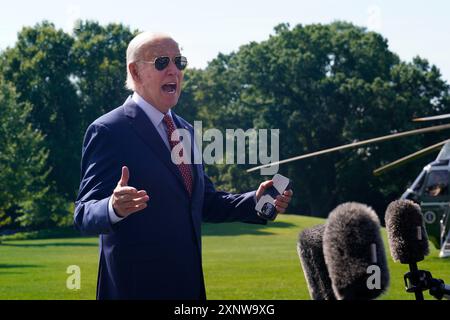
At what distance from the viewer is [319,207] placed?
7969 cm

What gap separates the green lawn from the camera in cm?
2223

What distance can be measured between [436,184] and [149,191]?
2895 centimetres

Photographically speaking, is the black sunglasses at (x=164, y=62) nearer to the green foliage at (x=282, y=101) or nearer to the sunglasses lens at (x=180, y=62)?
the sunglasses lens at (x=180, y=62)

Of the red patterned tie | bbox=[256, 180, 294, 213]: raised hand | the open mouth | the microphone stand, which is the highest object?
the open mouth

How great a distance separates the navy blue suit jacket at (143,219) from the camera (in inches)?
171

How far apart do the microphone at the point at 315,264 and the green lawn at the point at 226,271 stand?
35.2ft

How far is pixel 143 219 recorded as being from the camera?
4.36 metres

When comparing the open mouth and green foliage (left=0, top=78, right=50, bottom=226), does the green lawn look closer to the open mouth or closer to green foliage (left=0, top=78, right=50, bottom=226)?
the open mouth

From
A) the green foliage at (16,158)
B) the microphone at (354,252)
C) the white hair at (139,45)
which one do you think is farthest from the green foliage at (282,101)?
the microphone at (354,252)

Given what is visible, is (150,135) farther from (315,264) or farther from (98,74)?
(98,74)

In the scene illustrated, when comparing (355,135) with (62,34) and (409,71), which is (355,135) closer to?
(409,71)

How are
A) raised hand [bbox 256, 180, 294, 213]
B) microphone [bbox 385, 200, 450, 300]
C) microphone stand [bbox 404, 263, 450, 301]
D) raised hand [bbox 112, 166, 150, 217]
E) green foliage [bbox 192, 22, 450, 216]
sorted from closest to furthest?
1. microphone stand [bbox 404, 263, 450, 301]
2. microphone [bbox 385, 200, 450, 300]
3. raised hand [bbox 112, 166, 150, 217]
4. raised hand [bbox 256, 180, 294, 213]
5. green foliage [bbox 192, 22, 450, 216]

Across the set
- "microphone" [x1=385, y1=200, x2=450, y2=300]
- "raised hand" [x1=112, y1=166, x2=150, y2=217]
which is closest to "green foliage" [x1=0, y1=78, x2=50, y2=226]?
"raised hand" [x1=112, y1=166, x2=150, y2=217]

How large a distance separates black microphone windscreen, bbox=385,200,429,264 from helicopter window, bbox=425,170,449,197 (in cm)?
3000
